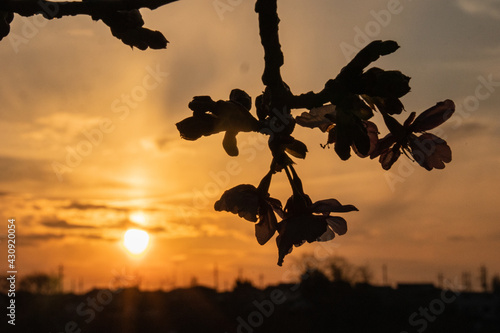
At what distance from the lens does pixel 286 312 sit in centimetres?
2356

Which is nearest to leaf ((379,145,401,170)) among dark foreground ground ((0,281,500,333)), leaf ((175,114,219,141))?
leaf ((175,114,219,141))

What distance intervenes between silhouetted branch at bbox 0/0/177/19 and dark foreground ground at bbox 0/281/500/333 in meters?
21.4

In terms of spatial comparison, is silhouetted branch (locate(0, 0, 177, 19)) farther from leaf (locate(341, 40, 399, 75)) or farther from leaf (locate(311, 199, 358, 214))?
leaf (locate(311, 199, 358, 214))

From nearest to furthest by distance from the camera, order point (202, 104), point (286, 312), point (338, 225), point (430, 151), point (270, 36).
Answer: point (270, 36) → point (202, 104) → point (430, 151) → point (338, 225) → point (286, 312)

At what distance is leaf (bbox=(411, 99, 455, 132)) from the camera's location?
159 centimetres

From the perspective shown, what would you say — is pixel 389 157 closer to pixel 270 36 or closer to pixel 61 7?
pixel 270 36

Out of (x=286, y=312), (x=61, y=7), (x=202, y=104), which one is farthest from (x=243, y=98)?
(x=286, y=312)

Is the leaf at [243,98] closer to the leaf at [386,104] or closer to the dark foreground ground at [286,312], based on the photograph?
the leaf at [386,104]

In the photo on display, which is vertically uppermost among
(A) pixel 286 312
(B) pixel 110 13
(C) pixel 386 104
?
(B) pixel 110 13

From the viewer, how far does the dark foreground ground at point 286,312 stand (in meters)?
22.5

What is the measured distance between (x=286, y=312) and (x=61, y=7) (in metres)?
22.9

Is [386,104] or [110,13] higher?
[110,13]

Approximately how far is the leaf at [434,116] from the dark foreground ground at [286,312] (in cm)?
2103

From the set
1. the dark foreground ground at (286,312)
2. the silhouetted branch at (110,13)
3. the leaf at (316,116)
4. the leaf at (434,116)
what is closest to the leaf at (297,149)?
the leaf at (316,116)
